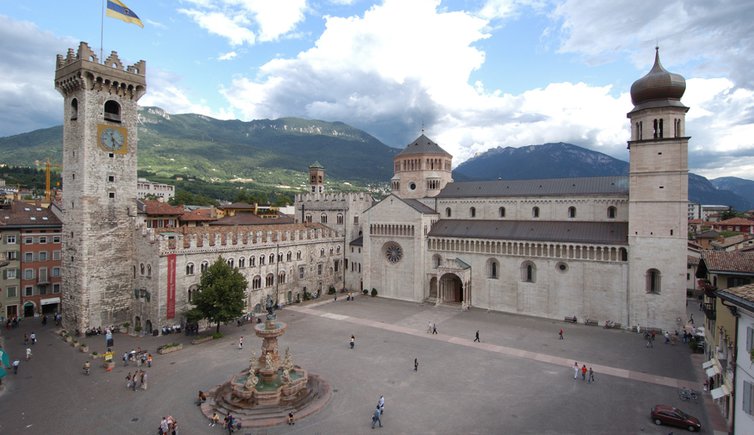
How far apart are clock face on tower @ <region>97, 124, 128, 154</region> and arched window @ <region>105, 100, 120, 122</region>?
0.91 meters

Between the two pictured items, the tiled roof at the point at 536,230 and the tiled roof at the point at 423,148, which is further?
the tiled roof at the point at 423,148

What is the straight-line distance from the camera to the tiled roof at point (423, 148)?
65.8 meters

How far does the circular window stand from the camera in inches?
2366

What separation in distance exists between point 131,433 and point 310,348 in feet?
54.8

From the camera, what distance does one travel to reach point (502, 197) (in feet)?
187

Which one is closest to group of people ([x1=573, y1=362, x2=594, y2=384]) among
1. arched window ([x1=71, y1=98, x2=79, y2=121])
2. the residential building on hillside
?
arched window ([x1=71, y1=98, x2=79, y2=121])

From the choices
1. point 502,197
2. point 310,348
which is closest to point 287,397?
point 310,348

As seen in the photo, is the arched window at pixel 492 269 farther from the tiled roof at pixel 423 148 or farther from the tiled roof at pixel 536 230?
the tiled roof at pixel 423 148

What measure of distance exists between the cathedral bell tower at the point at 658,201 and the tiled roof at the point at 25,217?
216 feet

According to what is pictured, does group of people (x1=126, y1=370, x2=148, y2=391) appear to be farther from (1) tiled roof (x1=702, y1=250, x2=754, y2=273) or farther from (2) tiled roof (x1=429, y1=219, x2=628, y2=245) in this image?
(2) tiled roof (x1=429, y1=219, x2=628, y2=245)

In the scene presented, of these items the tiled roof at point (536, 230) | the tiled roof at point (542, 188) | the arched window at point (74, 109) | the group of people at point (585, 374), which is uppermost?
the arched window at point (74, 109)

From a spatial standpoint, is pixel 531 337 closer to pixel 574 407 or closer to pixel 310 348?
pixel 574 407

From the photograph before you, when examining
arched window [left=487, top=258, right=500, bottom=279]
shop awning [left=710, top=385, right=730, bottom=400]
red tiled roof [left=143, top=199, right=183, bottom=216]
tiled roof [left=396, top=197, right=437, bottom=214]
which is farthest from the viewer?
red tiled roof [left=143, top=199, right=183, bottom=216]

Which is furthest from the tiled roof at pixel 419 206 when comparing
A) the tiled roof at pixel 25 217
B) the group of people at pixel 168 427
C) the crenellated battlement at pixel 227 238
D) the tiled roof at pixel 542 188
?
the tiled roof at pixel 25 217
